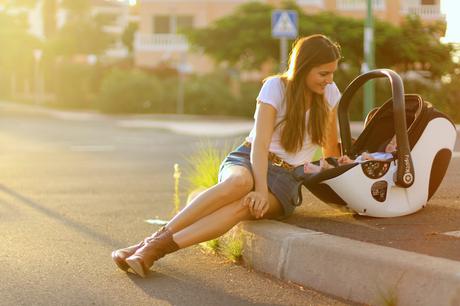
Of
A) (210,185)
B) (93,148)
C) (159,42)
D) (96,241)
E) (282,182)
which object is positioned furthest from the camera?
(159,42)

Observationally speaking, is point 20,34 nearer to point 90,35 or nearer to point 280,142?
point 90,35

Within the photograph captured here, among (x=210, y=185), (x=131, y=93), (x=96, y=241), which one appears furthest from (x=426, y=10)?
(x=96, y=241)

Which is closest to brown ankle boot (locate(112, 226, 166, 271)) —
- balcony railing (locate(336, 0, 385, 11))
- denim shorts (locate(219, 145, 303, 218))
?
denim shorts (locate(219, 145, 303, 218))

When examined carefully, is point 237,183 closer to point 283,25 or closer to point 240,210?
point 240,210

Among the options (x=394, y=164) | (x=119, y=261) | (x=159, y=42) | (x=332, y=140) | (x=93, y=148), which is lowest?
(x=93, y=148)

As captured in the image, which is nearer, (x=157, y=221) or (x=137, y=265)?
(x=137, y=265)

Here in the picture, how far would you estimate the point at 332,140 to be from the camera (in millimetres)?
6547

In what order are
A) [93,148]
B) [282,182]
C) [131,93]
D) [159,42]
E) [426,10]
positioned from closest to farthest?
1. [282,182]
2. [93,148]
3. [131,93]
4. [426,10]
5. [159,42]

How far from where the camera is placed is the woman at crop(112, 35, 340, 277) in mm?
5828

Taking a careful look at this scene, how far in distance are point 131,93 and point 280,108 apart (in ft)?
95.8

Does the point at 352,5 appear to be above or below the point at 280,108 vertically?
above

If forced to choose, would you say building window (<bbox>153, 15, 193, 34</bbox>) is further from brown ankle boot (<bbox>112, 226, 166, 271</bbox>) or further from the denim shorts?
brown ankle boot (<bbox>112, 226, 166, 271</bbox>)

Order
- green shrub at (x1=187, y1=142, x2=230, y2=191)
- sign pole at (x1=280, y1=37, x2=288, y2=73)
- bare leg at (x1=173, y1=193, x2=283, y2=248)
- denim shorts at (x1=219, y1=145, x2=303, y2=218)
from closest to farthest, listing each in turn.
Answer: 1. bare leg at (x1=173, y1=193, x2=283, y2=248)
2. denim shorts at (x1=219, y1=145, x2=303, y2=218)
3. sign pole at (x1=280, y1=37, x2=288, y2=73)
4. green shrub at (x1=187, y1=142, x2=230, y2=191)

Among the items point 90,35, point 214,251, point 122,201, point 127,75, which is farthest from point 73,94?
point 214,251
